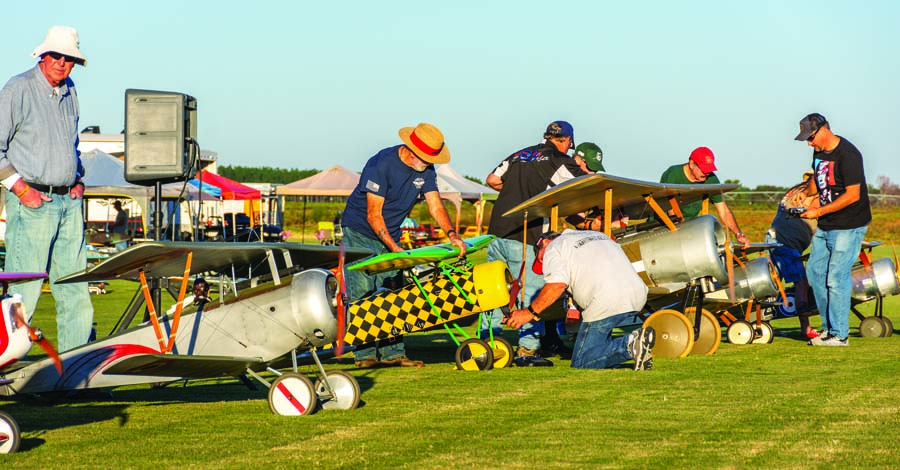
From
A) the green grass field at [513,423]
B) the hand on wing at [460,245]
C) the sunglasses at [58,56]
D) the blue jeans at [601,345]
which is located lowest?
the green grass field at [513,423]

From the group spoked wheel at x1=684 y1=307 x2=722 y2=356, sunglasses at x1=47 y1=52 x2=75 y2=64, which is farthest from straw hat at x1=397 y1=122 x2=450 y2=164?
sunglasses at x1=47 y1=52 x2=75 y2=64

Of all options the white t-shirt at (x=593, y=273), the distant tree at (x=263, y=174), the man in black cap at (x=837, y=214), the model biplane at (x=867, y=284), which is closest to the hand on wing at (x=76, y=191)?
the white t-shirt at (x=593, y=273)

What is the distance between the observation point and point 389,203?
10.6 meters

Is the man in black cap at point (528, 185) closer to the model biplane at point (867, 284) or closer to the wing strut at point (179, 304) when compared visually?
the model biplane at point (867, 284)

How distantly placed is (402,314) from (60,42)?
11.8 ft

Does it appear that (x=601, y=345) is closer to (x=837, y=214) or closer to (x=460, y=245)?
(x=460, y=245)

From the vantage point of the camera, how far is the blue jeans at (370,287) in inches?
405

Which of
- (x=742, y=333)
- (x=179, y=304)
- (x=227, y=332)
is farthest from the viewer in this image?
(x=742, y=333)

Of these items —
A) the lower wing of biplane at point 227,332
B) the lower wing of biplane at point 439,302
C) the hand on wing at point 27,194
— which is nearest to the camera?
the lower wing of biplane at point 227,332

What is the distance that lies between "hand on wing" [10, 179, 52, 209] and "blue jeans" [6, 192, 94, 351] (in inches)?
2.4

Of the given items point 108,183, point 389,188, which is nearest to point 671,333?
point 389,188

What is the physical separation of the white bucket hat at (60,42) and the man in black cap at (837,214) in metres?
7.52

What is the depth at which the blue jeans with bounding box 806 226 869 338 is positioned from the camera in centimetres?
1179

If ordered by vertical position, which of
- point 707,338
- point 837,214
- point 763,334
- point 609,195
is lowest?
point 763,334
